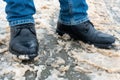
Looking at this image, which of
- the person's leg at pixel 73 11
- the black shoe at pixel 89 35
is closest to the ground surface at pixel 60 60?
the black shoe at pixel 89 35

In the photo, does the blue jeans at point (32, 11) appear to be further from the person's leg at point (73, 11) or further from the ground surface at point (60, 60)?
the ground surface at point (60, 60)

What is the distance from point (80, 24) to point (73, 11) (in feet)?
0.38

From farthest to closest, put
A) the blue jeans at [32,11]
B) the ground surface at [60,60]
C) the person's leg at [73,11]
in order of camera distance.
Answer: the person's leg at [73,11]
the blue jeans at [32,11]
the ground surface at [60,60]

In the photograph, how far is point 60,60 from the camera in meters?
2.21

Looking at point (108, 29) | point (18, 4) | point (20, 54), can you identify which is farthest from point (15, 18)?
point (108, 29)

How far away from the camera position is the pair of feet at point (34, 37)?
212 centimetres

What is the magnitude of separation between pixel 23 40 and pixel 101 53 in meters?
0.55

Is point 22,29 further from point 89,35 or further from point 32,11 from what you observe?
point 89,35

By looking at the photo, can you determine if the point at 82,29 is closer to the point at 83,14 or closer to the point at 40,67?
the point at 83,14

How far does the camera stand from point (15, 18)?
87.2 inches

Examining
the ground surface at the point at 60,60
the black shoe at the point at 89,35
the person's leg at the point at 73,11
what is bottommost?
the ground surface at the point at 60,60

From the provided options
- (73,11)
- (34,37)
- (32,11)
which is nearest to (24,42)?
(34,37)

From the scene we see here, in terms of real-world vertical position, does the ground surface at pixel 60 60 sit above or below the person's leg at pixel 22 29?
below

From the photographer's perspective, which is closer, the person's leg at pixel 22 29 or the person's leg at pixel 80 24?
the person's leg at pixel 22 29
